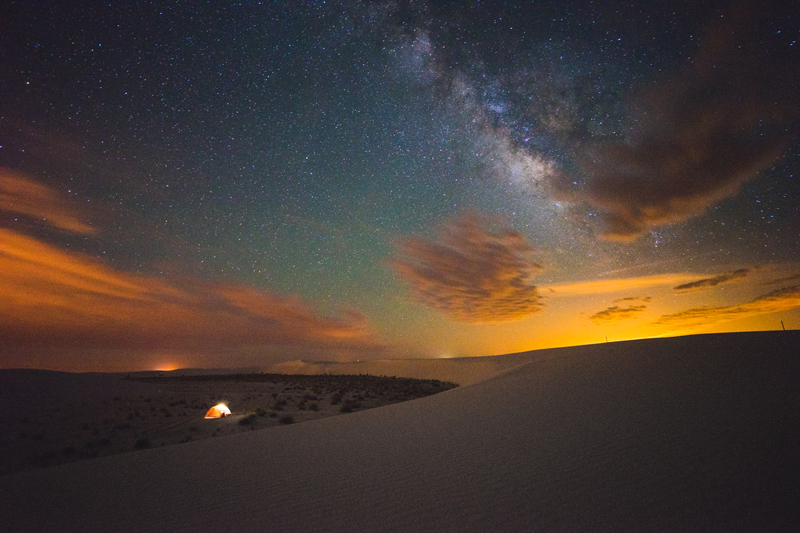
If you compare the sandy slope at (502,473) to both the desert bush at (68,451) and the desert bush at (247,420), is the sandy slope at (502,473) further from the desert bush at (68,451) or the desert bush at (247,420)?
the desert bush at (247,420)

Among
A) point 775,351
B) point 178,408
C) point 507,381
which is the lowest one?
point 178,408

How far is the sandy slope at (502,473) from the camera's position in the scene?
12.3 feet

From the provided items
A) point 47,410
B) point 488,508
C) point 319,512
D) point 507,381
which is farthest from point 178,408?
point 488,508

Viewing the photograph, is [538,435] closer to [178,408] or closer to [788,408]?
[788,408]

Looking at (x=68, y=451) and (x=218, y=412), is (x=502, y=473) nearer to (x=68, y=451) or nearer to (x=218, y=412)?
(x=68, y=451)

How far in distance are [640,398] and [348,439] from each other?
22.9ft

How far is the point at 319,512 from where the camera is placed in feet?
14.1

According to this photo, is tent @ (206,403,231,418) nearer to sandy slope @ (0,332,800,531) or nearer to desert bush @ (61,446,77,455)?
desert bush @ (61,446,77,455)

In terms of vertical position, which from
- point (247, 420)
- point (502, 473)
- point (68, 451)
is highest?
point (502, 473)

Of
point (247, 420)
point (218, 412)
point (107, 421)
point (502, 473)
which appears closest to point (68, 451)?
point (107, 421)

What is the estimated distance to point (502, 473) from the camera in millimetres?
4980

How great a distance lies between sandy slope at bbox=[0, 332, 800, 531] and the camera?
148 inches

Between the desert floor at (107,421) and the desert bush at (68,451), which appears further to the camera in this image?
the desert floor at (107,421)

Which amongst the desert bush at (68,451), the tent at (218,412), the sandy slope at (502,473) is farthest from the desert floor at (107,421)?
the sandy slope at (502,473)
